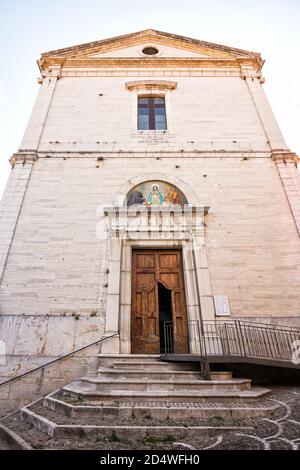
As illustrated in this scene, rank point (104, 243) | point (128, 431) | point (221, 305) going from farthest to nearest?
1. point (104, 243)
2. point (221, 305)
3. point (128, 431)

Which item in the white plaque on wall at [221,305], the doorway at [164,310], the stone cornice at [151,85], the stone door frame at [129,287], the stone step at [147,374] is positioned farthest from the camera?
the stone cornice at [151,85]

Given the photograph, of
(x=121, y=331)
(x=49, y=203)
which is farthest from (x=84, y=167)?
(x=121, y=331)

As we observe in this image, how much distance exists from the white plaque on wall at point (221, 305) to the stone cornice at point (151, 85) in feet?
30.7

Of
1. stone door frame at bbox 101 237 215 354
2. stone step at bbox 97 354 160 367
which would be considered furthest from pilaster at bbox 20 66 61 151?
stone step at bbox 97 354 160 367

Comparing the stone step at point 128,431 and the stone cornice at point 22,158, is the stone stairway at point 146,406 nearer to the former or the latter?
the stone step at point 128,431

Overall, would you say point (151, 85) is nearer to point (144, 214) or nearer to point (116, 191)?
point (116, 191)

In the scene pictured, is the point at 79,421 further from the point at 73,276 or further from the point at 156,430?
the point at 73,276

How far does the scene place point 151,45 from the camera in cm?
1276

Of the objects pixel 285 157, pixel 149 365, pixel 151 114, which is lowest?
pixel 149 365

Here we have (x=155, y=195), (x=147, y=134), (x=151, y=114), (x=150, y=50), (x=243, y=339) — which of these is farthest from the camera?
(x=150, y=50)

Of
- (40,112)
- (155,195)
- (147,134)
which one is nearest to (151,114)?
(147,134)

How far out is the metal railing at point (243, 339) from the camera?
6.25m

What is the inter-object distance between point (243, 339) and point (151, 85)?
10755mm

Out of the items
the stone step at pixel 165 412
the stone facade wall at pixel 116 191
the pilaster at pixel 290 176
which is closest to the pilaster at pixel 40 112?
the stone facade wall at pixel 116 191
